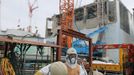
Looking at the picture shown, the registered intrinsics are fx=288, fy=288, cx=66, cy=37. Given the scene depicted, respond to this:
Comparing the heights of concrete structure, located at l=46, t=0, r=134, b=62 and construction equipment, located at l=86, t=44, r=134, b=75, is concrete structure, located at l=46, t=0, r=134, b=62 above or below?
above

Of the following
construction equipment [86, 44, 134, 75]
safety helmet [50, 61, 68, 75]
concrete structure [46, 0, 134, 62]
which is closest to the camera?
safety helmet [50, 61, 68, 75]

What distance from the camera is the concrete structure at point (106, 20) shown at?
28.9 m

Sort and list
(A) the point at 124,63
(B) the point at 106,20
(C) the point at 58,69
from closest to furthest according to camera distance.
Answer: (C) the point at 58,69 < (A) the point at 124,63 < (B) the point at 106,20

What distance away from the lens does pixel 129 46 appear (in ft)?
45.6

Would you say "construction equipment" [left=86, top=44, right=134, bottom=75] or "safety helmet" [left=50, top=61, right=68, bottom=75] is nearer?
"safety helmet" [left=50, top=61, right=68, bottom=75]

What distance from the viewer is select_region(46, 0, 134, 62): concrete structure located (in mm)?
28938

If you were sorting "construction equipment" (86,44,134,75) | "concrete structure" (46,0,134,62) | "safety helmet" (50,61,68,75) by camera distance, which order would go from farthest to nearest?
"concrete structure" (46,0,134,62) → "construction equipment" (86,44,134,75) → "safety helmet" (50,61,68,75)

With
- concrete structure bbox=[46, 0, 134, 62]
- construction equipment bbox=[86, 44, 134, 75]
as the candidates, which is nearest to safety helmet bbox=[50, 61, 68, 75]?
construction equipment bbox=[86, 44, 134, 75]

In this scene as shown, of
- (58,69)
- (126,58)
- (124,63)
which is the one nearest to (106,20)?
(126,58)

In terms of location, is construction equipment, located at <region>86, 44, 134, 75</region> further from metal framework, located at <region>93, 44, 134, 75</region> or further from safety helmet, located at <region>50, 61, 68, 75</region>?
safety helmet, located at <region>50, 61, 68, 75</region>

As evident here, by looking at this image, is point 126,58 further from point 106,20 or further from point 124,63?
point 106,20

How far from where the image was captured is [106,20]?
96.8 ft

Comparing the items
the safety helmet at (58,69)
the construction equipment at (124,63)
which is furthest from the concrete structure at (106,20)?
the safety helmet at (58,69)

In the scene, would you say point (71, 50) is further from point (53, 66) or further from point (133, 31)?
point (133, 31)
